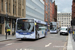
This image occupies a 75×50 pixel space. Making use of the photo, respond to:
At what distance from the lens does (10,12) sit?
36.0 m

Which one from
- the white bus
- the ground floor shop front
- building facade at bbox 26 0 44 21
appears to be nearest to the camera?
the white bus

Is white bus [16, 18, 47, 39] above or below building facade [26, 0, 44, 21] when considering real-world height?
below

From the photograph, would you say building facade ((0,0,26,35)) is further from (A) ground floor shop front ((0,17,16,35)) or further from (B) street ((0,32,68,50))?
(B) street ((0,32,68,50))

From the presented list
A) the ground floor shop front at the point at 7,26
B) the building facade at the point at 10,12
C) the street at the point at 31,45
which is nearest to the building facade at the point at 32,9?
the building facade at the point at 10,12

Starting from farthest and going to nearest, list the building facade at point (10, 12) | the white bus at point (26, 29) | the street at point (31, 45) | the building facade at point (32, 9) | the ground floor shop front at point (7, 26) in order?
the building facade at point (32, 9), the ground floor shop front at point (7, 26), the building facade at point (10, 12), the white bus at point (26, 29), the street at point (31, 45)

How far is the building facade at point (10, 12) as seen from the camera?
3212 cm

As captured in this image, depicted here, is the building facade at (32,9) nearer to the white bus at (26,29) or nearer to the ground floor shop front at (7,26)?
the ground floor shop front at (7,26)

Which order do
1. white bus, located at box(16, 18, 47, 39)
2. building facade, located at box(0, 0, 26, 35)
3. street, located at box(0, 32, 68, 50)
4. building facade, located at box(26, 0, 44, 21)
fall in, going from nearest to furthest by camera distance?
street, located at box(0, 32, 68, 50)
white bus, located at box(16, 18, 47, 39)
building facade, located at box(0, 0, 26, 35)
building facade, located at box(26, 0, 44, 21)

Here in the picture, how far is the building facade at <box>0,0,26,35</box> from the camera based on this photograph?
32125mm

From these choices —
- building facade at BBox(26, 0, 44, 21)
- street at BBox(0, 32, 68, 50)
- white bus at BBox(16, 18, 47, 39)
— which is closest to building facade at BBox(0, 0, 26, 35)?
building facade at BBox(26, 0, 44, 21)

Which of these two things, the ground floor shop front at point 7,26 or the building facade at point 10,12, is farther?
the ground floor shop front at point 7,26

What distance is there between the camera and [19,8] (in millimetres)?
42531

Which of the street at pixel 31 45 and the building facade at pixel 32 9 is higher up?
the building facade at pixel 32 9

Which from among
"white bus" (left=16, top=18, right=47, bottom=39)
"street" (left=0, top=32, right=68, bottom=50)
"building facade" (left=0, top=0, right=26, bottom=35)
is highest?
"building facade" (left=0, top=0, right=26, bottom=35)
